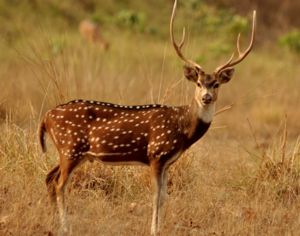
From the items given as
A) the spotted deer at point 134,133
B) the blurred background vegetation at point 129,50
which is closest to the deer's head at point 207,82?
the spotted deer at point 134,133

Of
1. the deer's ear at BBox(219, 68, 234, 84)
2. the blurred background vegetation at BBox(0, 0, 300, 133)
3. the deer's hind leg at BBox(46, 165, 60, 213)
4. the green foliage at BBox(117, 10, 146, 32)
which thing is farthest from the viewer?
the green foliage at BBox(117, 10, 146, 32)

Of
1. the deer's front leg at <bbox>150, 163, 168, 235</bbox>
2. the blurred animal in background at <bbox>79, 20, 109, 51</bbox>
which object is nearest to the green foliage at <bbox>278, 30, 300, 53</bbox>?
the blurred animal in background at <bbox>79, 20, 109, 51</bbox>

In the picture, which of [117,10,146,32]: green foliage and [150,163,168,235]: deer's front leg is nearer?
[150,163,168,235]: deer's front leg

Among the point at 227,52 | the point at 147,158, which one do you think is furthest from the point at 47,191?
the point at 227,52

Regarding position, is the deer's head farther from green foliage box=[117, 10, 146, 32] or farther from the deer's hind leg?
green foliage box=[117, 10, 146, 32]

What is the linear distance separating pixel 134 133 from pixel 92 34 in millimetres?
10444

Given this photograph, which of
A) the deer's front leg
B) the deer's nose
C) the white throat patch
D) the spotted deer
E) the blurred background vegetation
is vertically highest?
the deer's nose

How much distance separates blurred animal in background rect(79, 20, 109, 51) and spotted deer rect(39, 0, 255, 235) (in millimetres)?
9621

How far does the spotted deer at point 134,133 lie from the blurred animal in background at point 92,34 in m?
9.62

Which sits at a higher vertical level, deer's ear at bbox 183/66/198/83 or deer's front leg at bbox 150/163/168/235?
deer's ear at bbox 183/66/198/83

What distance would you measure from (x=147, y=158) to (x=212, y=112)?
81 cm

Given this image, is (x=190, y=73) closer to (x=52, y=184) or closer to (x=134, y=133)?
(x=134, y=133)

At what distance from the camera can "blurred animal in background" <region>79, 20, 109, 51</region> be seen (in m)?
14.6

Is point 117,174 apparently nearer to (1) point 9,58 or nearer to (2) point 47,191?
(2) point 47,191
